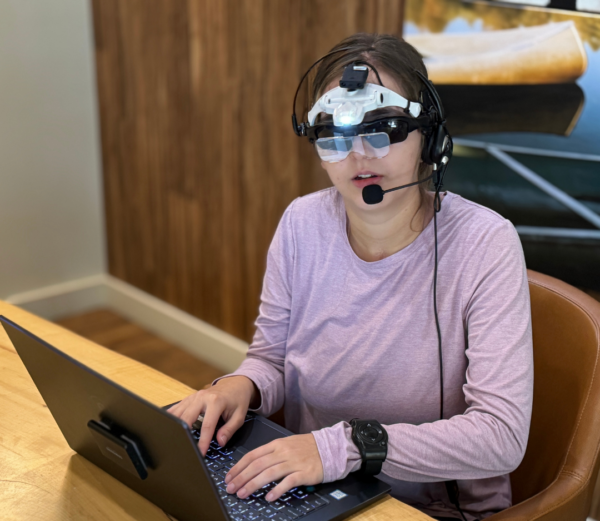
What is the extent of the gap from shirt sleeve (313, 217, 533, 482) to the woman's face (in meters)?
0.19

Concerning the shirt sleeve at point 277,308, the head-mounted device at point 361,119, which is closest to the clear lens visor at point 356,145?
the head-mounted device at point 361,119

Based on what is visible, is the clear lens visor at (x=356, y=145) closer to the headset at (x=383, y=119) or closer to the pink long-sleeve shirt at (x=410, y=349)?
the headset at (x=383, y=119)

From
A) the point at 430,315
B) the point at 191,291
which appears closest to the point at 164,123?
the point at 191,291

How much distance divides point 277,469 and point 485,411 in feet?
1.17

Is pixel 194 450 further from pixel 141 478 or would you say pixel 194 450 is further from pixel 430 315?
pixel 430 315

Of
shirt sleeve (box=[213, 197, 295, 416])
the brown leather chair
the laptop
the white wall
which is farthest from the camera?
the white wall

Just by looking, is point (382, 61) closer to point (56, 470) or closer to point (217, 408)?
point (217, 408)

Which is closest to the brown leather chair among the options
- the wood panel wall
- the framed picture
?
the framed picture

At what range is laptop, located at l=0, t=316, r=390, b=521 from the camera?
747 mm

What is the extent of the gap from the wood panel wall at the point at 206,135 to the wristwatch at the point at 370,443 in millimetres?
1374

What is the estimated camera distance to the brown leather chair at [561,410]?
107cm

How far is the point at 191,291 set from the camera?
3.03m

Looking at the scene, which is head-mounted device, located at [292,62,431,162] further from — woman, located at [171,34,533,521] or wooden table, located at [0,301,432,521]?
wooden table, located at [0,301,432,521]

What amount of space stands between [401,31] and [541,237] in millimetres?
734
